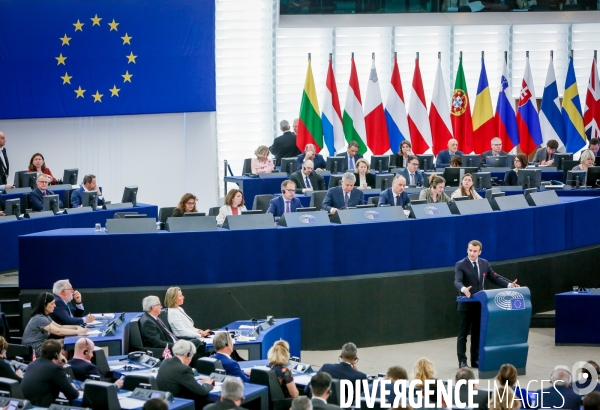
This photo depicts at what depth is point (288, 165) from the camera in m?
18.5

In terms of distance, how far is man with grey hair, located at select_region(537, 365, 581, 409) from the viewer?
25.9 ft

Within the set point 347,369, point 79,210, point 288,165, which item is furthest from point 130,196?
point 347,369

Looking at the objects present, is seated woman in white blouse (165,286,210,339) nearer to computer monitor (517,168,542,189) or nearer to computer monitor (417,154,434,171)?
computer monitor (517,168,542,189)

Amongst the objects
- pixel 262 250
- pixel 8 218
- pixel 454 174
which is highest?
pixel 454 174

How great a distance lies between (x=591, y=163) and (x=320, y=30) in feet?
25.2

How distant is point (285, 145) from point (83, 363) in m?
11.8

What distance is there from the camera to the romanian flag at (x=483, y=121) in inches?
818

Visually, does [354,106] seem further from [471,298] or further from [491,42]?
[471,298]

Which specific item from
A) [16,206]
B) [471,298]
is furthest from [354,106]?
[471,298]

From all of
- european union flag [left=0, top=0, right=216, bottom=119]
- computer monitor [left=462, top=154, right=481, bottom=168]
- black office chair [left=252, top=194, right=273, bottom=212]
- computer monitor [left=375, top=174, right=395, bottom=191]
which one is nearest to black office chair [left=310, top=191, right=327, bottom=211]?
black office chair [left=252, top=194, right=273, bottom=212]

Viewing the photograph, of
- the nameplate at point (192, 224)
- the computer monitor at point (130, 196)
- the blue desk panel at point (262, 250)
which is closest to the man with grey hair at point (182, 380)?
the blue desk panel at point (262, 250)

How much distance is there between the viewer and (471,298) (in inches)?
446

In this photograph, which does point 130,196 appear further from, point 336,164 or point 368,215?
point 368,215

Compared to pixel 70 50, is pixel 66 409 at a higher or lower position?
lower
